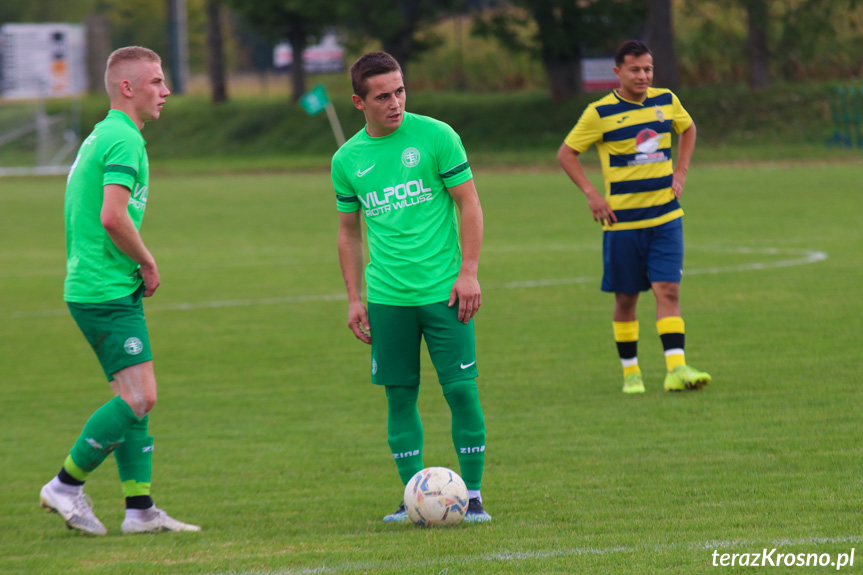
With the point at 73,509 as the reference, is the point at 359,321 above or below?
above

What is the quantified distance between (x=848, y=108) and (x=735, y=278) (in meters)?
23.8

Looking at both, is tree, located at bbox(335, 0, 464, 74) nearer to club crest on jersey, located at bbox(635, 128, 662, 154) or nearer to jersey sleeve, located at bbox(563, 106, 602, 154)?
jersey sleeve, located at bbox(563, 106, 602, 154)

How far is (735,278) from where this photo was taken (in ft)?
44.5

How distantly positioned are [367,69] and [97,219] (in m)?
1.40

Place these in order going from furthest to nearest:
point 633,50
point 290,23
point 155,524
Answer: point 290,23
point 633,50
point 155,524

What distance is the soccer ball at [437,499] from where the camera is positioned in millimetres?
5164

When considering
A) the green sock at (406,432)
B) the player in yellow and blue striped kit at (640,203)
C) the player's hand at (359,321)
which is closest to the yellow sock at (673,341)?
the player in yellow and blue striped kit at (640,203)

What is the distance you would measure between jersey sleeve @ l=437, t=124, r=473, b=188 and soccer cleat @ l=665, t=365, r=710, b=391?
3.38m

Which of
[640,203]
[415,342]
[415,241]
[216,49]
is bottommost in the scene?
[415,342]

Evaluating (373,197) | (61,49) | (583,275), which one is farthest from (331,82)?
Answer: (373,197)

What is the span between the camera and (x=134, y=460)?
18.4ft

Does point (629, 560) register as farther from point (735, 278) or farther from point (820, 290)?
point (735, 278)

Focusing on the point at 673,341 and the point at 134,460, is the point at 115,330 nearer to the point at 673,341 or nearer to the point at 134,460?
the point at 134,460

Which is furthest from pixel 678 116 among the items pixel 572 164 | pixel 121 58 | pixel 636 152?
pixel 121 58
